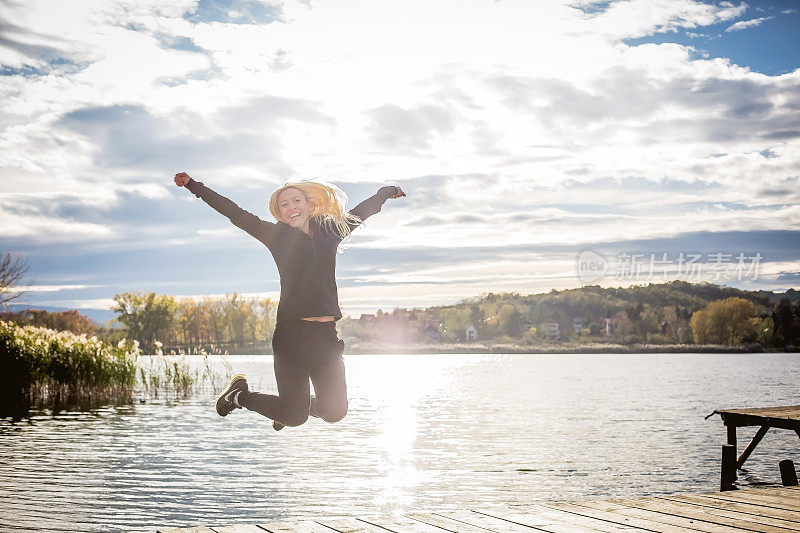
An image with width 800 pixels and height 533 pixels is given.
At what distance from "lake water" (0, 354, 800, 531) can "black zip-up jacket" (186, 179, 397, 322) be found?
11842 millimetres

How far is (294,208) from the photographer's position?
4.84 meters

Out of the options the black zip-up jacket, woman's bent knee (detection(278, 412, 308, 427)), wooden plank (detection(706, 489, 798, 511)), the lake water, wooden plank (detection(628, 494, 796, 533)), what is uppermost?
the black zip-up jacket

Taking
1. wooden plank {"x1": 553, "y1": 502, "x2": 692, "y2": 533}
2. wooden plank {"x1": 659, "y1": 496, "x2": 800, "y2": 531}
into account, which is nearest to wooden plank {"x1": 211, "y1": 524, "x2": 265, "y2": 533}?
wooden plank {"x1": 553, "y1": 502, "x2": 692, "y2": 533}

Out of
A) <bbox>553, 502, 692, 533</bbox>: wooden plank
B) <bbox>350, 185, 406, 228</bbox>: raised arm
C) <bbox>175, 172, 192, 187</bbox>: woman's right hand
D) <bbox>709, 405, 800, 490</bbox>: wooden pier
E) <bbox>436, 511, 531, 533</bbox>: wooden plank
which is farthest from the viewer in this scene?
<bbox>709, 405, 800, 490</bbox>: wooden pier

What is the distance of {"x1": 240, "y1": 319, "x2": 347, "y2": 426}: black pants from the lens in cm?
464

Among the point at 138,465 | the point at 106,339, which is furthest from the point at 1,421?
the point at 138,465

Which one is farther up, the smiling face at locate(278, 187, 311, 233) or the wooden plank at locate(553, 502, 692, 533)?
the smiling face at locate(278, 187, 311, 233)

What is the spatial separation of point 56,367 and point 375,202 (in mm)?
25464

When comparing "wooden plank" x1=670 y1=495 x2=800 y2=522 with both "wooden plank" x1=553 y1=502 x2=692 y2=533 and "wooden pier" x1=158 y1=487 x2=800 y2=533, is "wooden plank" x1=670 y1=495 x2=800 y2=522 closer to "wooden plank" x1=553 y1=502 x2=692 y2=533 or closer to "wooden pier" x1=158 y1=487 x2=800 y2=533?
"wooden pier" x1=158 y1=487 x2=800 y2=533

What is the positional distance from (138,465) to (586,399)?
3816 cm

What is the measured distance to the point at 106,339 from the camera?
29000 millimetres

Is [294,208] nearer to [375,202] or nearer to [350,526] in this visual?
[375,202]

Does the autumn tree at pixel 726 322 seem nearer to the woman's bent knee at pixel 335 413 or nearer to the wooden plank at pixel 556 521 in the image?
the wooden plank at pixel 556 521

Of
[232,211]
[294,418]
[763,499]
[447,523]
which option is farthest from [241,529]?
[763,499]
